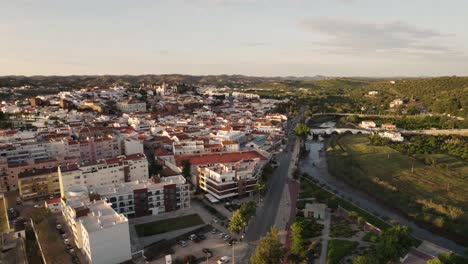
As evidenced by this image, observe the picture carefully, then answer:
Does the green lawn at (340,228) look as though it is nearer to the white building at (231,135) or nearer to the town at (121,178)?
the town at (121,178)

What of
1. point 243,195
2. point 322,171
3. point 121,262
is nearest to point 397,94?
point 322,171

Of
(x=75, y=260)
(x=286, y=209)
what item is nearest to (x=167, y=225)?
(x=75, y=260)

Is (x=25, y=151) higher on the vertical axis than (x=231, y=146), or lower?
higher

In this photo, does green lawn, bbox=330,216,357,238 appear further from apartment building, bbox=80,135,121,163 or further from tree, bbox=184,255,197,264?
apartment building, bbox=80,135,121,163

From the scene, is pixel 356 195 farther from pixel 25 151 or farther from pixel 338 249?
pixel 25 151

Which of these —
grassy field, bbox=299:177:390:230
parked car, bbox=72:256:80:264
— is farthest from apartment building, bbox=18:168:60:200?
grassy field, bbox=299:177:390:230

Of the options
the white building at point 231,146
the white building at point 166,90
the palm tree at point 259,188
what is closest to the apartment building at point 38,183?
the palm tree at point 259,188

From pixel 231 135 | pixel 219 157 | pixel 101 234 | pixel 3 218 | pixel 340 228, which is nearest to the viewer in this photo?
pixel 101 234
